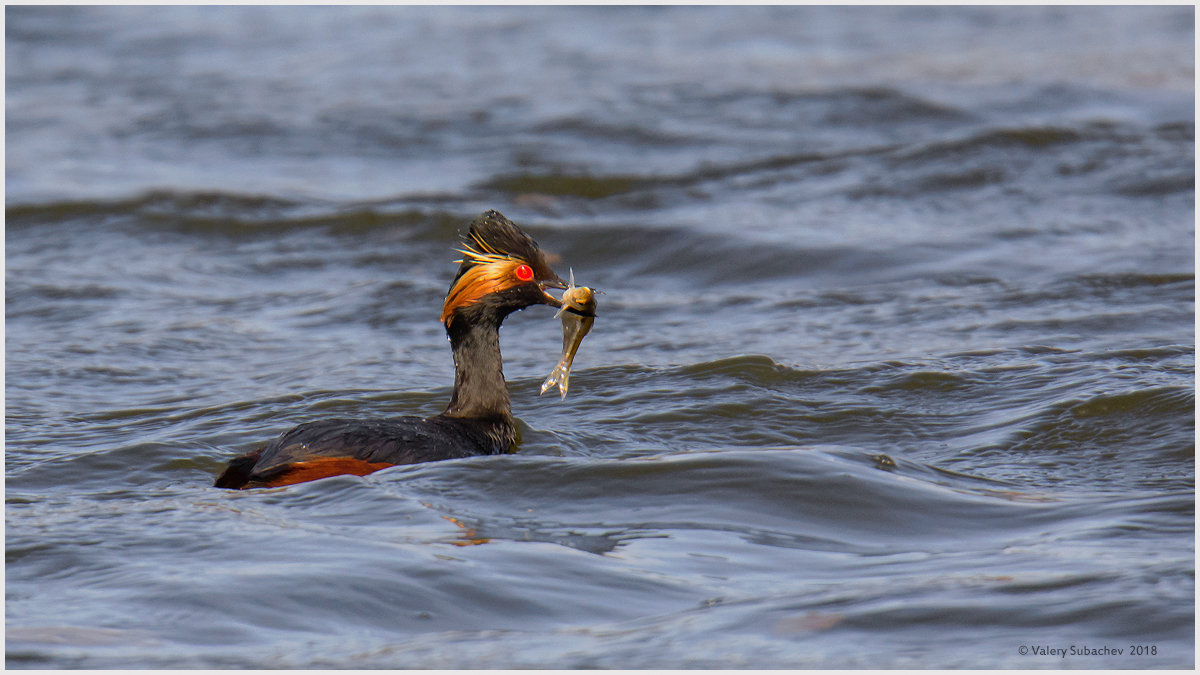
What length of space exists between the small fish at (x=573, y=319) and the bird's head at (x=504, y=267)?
Result: 9 centimetres

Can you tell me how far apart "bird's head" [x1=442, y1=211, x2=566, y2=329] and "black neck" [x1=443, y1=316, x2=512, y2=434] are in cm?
25

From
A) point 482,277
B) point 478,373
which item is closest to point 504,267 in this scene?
point 482,277

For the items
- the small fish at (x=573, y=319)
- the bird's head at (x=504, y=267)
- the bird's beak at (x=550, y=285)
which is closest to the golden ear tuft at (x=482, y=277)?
the bird's head at (x=504, y=267)

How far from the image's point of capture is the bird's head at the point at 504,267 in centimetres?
678

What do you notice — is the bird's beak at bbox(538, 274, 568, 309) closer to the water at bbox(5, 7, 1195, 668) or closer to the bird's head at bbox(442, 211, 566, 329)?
the bird's head at bbox(442, 211, 566, 329)

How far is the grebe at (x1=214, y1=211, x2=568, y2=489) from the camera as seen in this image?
20.2 feet

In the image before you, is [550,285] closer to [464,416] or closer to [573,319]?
[573,319]

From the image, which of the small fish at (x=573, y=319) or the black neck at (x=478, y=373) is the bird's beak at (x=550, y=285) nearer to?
the small fish at (x=573, y=319)

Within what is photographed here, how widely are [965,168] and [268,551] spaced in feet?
35.1

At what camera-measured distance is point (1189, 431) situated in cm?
726

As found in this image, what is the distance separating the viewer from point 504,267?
6863 millimetres

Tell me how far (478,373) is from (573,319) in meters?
0.57

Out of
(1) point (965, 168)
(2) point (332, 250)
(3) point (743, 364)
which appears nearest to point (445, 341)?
(3) point (743, 364)

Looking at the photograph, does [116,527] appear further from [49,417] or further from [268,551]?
[49,417]
